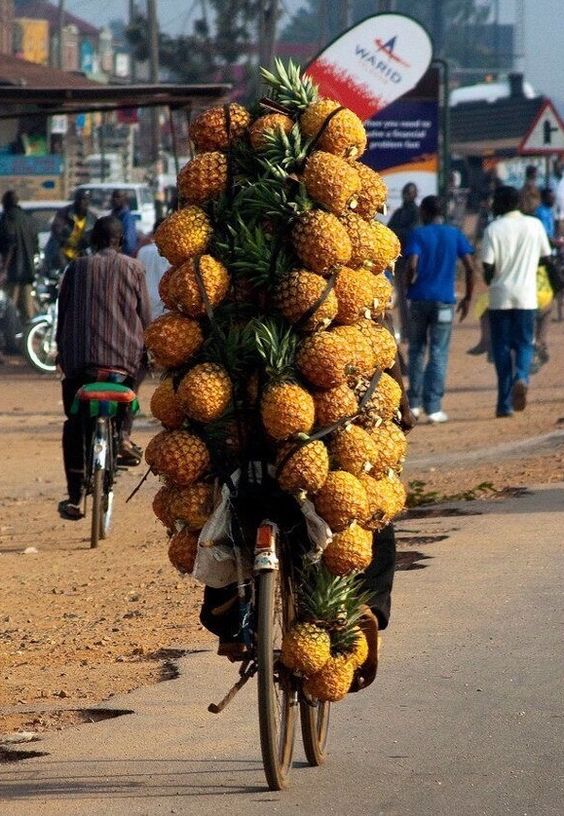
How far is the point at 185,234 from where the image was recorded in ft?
17.2

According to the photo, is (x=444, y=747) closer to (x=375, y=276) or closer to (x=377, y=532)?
(x=377, y=532)

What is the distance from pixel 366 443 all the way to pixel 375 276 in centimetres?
54

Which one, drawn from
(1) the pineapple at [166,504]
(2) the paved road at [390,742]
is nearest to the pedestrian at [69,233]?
(2) the paved road at [390,742]

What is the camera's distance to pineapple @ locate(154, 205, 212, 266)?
525 cm

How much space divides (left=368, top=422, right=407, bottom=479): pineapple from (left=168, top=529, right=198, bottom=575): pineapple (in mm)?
573

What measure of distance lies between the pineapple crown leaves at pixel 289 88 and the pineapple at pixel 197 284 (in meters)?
0.54

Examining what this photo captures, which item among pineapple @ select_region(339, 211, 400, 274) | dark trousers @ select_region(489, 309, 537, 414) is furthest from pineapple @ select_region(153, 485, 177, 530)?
dark trousers @ select_region(489, 309, 537, 414)

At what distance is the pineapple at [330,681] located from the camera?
5242mm

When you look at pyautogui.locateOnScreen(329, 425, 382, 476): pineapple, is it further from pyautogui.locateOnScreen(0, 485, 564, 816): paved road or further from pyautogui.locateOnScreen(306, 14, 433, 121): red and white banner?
pyautogui.locateOnScreen(306, 14, 433, 121): red and white banner

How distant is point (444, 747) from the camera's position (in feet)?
18.7

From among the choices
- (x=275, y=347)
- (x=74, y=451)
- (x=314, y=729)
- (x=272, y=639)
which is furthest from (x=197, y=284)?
(x=74, y=451)

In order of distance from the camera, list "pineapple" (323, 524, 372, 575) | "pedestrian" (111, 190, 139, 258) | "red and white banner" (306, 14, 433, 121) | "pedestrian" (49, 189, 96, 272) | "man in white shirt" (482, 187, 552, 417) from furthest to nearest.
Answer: "pedestrian" (49, 189, 96, 272) → "pedestrian" (111, 190, 139, 258) → "red and white banner" (306, 14, 433, 121) → "man in white shirt" (482, 187, 552, 417) → "pineapple" (323, 524, 372, 575)

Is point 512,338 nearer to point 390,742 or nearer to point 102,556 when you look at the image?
point 102,556

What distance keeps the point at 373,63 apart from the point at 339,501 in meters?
12.3
